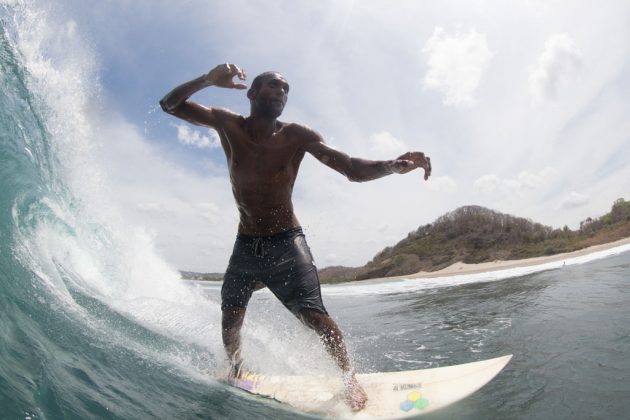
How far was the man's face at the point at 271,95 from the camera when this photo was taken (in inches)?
122

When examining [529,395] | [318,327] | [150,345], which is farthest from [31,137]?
[529,395]

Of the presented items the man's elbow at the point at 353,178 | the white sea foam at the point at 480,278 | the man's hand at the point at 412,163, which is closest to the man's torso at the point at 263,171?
the man's elbow at the point at 353,178

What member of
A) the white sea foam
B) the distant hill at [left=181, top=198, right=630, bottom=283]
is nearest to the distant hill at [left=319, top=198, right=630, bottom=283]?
the distant hill at [left=181, top=198, right=630, bottom=283]

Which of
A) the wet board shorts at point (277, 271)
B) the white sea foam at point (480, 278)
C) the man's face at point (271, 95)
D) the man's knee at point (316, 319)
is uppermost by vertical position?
the man's face at point (271, 95)

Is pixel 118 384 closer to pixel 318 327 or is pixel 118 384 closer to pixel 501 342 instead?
pixel 318 327

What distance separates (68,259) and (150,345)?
3147 millimetres

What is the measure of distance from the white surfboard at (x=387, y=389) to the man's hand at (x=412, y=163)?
159cm

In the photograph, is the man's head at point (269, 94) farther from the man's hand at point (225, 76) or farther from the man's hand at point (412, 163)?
the man's hand at point (412, 163)

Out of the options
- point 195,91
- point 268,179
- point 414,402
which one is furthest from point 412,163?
point 195,91

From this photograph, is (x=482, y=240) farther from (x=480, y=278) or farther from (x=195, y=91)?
(x=195, y=91)

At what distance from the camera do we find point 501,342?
13.4 feet

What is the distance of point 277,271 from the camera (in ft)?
10.3

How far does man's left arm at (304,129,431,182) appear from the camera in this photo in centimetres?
285

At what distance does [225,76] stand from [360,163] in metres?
1.29
